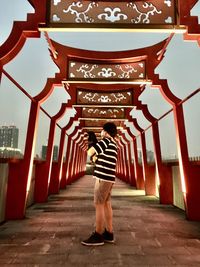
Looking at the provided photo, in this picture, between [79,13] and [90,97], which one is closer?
[79,13]

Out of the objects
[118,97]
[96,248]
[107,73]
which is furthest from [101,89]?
[96,248]

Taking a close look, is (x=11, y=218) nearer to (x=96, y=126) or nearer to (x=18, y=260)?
(x=18, y=260)

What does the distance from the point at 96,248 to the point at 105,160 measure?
136 cm

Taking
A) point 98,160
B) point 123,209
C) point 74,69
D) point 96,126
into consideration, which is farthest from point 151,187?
point 98,160

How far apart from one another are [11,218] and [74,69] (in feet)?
13.2

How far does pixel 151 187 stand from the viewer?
12945mm

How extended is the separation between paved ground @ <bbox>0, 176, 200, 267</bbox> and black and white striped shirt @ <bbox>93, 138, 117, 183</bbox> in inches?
42.9

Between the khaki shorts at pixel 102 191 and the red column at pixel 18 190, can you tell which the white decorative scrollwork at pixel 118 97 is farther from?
the khaki shorts at pixel 102 191

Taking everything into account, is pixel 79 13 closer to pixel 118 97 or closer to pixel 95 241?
pixel 95 241

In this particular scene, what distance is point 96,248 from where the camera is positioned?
14.8ft

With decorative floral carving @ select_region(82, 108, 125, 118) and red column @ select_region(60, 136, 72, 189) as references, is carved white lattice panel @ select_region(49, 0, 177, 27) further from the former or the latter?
red column @ select_region(60, 136, 72, 189)

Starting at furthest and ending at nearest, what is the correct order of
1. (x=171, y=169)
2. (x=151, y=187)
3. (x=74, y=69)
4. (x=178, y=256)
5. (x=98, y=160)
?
(x=151, y=187)
(x=171, y=169)
(x=74, y=69)
(x=98, y=160)
(x=178, y=256)

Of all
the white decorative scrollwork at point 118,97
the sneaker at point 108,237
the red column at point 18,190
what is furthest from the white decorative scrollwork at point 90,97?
the sneaker at point 108,237

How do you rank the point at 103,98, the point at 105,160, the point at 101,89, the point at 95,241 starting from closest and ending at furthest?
the point at 95,241 < the point at 105,160 < the point at 101,89 < the point at 103,98
